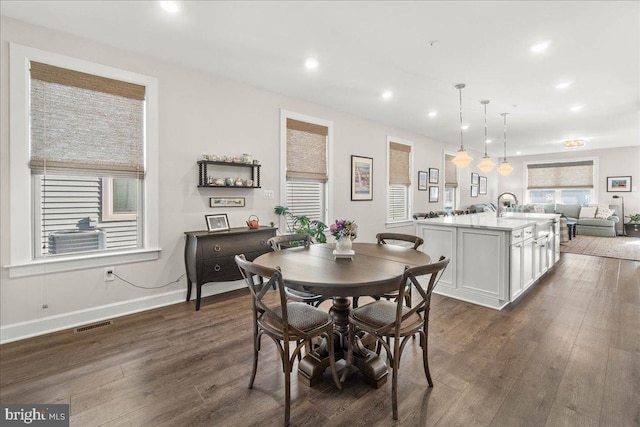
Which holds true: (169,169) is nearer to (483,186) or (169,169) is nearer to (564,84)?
(564,84)

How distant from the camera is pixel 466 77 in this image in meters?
3.75

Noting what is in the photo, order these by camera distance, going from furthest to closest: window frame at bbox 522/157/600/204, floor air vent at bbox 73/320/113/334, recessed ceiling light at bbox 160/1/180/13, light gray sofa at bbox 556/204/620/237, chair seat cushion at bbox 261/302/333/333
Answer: window frame at bbox 522/157/600/204 < light gray sofa at bbox 556/204/620/237 < floor air vent at bbox 73/320/113/334 < recessed ceiling light at bbox 160/1/180/13 < chair seat cushion at bbox 261/302/333/333

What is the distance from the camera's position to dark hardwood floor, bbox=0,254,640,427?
1.73 metres

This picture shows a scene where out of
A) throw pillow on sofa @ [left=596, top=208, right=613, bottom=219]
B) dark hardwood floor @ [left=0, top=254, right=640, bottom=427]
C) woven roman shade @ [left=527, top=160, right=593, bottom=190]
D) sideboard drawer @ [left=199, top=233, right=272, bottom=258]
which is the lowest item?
dark hardwood floor @ [left=0, top=254, right=640, bottom=427]

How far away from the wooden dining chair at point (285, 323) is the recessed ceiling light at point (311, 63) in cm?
244

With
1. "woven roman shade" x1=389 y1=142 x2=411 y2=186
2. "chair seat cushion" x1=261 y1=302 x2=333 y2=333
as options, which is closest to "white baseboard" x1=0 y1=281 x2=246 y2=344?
"chair seat cushion" x1=261 y1=302 x2=333 y2=333

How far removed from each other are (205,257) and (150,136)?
1425mm

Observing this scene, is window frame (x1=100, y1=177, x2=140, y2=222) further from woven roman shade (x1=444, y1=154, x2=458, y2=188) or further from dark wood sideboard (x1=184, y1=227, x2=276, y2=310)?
woven roman shade (x1=444, y1=154, x2=458, y2=188)

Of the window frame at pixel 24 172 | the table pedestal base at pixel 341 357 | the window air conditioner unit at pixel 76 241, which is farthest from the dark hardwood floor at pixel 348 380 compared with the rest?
the window air conditioner unit at pixel 76 241

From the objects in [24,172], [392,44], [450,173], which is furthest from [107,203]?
[450,173]

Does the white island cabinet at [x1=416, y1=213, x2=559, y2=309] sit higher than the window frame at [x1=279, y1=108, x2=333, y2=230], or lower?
lower

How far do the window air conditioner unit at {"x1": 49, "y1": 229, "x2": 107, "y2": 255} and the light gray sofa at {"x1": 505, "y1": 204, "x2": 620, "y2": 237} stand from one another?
29.5 ft

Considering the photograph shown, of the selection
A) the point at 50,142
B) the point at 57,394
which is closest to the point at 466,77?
the point at 50,142

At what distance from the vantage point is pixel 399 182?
6406mm
